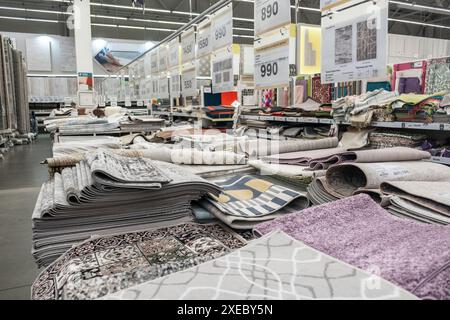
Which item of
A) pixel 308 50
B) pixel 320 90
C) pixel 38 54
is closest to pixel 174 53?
pixel 308 50

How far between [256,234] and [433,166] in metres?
0.61

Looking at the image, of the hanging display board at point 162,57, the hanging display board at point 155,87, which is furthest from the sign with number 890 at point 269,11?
the hanging display board at point 155,87

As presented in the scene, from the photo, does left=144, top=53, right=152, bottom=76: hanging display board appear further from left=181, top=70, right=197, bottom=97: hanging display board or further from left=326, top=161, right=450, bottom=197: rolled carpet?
left=326, top=161, right=450, bottom=197: rolled carpet

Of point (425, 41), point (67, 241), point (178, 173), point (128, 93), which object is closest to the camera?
point (67, 241)

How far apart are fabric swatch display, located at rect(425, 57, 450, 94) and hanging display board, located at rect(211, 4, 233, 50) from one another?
2.21m

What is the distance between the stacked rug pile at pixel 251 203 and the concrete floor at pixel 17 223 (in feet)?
4.90

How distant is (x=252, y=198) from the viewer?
100cm

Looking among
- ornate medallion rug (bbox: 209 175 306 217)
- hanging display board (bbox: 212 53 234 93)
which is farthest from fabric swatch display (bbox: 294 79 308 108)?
ornate medallion rug (bbox: 209 175 306 217)

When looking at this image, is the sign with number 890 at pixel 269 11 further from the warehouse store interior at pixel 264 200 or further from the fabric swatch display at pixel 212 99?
the fabric swatch display at pixel 212 99

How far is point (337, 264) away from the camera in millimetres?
563

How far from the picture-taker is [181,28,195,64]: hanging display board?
4391 millimetres

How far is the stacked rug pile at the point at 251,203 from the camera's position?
844 mm
